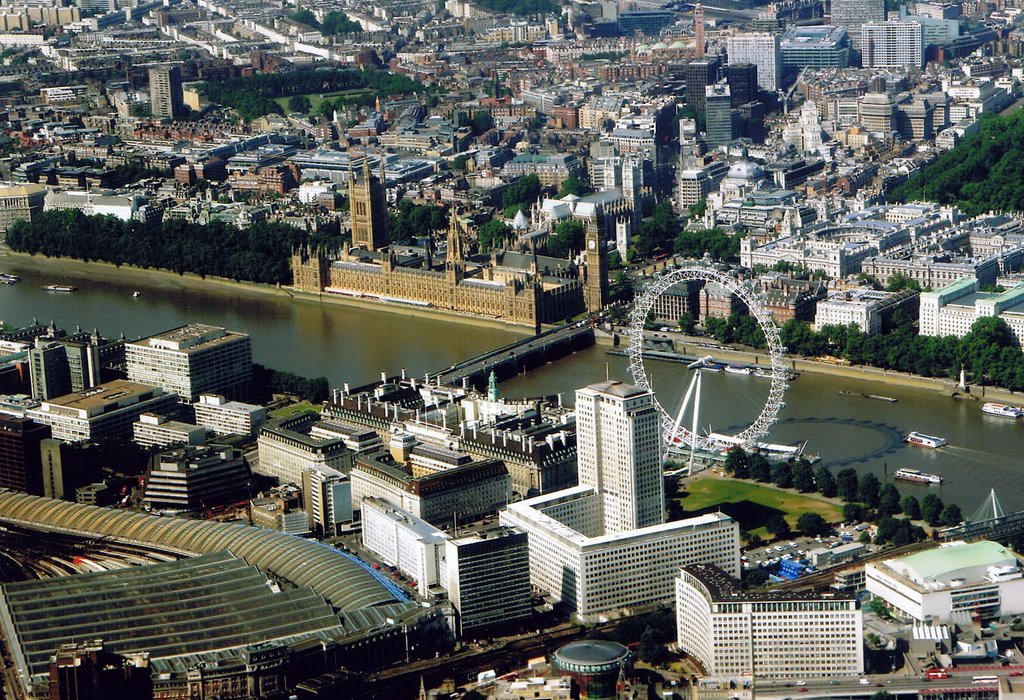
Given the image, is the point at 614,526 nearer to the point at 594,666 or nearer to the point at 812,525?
the point at 812,525

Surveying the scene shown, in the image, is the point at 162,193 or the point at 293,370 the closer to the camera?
the point at 293,370

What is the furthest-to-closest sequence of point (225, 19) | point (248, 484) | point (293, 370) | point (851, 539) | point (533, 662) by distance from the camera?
point (225, 19), point (293, 370), point (248, 484), point (851, 539), point (533, 662)

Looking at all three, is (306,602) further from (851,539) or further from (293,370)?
(293,370)

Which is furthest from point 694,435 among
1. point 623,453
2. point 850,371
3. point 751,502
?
point 850,371

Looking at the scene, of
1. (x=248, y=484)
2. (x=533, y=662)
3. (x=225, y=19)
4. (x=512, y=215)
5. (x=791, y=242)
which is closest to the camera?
(x=533, y=662)

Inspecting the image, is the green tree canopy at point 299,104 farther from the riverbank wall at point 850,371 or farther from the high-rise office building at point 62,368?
the high-rise office building at point 62,368

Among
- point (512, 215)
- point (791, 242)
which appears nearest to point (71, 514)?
point (791, 242)

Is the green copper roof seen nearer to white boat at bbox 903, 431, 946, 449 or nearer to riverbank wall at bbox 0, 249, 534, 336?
white boat at bbox 903, 431, 946, 449

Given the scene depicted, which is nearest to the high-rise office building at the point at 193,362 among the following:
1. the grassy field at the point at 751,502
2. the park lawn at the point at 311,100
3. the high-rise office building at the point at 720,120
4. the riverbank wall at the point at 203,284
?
the riverbank wall at the point at 203,284
